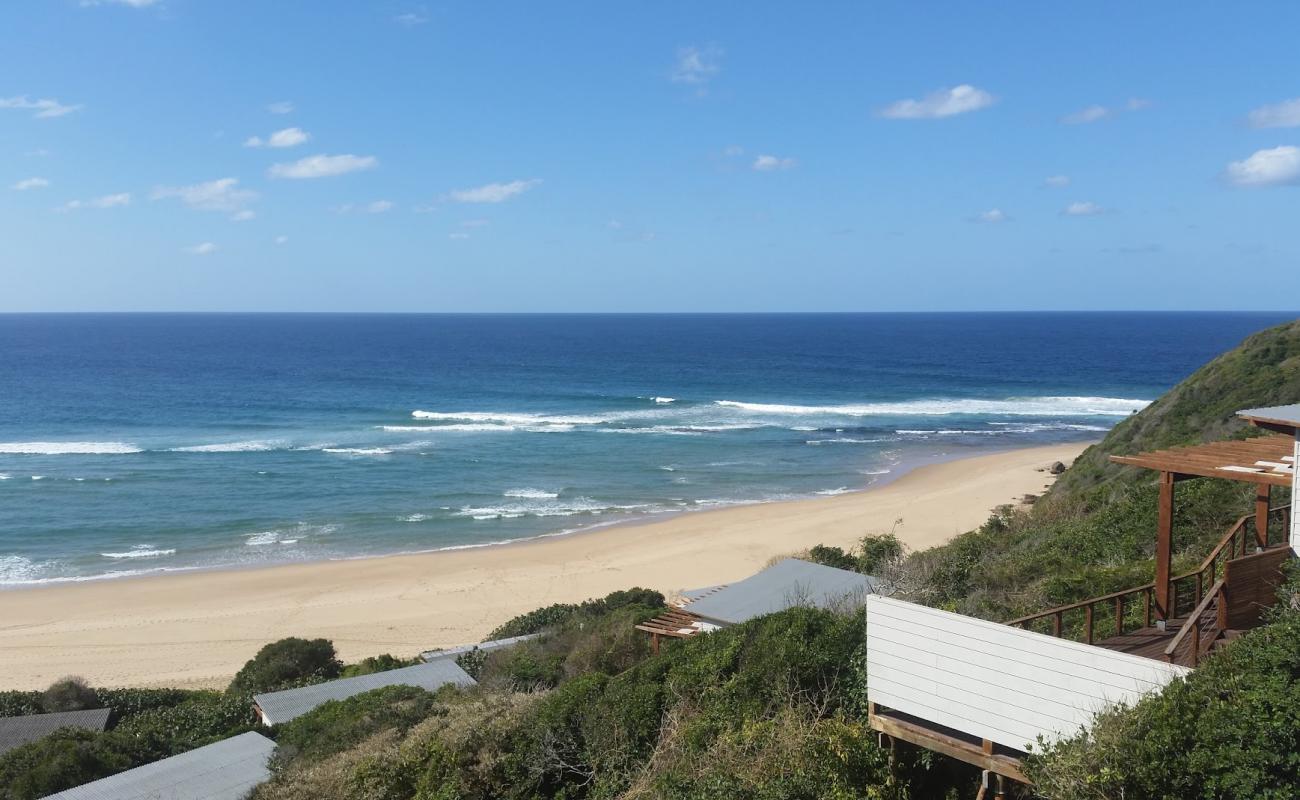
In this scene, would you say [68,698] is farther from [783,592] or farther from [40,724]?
[783,592]

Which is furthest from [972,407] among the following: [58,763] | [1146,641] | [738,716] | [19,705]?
[58,763]

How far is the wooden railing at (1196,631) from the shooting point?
259 inches

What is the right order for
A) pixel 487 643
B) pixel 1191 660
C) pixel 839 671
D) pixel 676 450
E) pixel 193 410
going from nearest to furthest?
pixel 1191 660 → pixel 839 671 → pixel 487 643 → pixel 676 450 → pixel 193 410

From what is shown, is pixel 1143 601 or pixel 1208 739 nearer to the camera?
pixel 1208 739

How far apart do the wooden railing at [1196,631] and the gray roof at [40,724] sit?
49.9 feet

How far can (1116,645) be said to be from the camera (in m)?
8.14

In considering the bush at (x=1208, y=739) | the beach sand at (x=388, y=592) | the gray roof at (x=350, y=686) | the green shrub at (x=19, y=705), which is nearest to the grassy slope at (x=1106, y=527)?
the bush at (x=1208, y=739)

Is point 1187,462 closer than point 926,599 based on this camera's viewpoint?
Yes

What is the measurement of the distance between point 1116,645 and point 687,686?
401 cm

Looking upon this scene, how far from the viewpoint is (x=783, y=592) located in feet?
47.2

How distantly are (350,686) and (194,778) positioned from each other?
3.99m

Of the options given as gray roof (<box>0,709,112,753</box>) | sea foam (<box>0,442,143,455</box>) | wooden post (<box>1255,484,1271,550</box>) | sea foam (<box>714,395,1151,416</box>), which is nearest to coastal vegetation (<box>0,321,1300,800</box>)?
gray roof (<box>0,709,112,753</box>)

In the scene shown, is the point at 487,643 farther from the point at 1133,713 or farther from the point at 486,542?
the point at 1133,713

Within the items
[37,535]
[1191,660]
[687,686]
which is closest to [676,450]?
[37,535]
